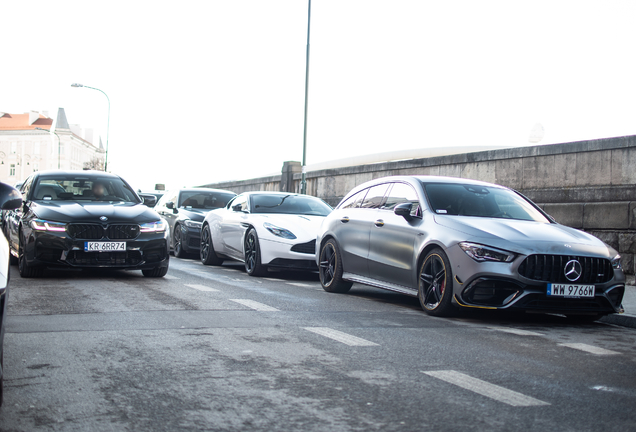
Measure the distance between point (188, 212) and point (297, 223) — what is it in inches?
204

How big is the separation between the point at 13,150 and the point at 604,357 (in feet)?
447

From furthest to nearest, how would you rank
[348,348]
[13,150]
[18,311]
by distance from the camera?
[13,150]
[18,311]
[348,348]

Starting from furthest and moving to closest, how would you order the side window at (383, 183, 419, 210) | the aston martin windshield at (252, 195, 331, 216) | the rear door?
the aston martin windshield at (252, 195, 331, 216), the side window at (383, 183, 419, 210), the rear door

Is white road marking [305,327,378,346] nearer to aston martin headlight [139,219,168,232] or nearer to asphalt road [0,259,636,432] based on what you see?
asphalt road [0,259,636,432]

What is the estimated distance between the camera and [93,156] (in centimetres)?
Result: 14838

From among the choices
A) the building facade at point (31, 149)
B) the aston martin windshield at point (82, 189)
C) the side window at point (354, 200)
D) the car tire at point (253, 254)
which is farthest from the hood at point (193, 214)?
the building facade at point (31, 149)

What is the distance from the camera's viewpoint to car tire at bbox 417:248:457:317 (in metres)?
Answer: 7.74

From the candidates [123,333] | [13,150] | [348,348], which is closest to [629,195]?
[348,348]

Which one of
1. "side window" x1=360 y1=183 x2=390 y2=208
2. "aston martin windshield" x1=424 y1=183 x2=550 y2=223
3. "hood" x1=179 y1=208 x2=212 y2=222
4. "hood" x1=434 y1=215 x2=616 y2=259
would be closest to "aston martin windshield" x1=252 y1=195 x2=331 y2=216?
"hood" x1=179 y1=208 x2=212 y2=222

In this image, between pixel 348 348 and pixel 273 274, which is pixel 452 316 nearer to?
pixel 348 348

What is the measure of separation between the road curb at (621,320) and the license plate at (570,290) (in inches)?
34.3

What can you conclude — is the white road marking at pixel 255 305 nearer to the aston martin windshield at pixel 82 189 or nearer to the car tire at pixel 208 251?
the aston martin windshield at pixel 82 189

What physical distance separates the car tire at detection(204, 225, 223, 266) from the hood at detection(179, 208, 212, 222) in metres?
1.35

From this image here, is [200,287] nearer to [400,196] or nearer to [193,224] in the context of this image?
[400,196]
